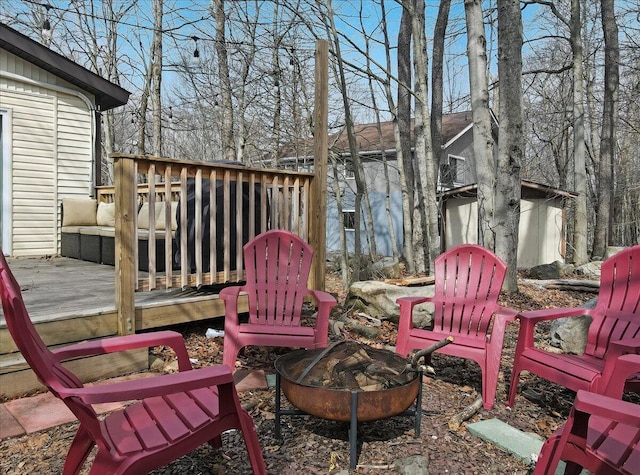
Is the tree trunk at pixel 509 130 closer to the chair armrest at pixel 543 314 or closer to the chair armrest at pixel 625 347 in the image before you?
the chair armrest at pixel 543 314

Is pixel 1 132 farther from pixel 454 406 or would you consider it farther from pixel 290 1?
pixel 454 406

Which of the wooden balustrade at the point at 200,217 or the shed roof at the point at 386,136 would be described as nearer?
the wooden balustrade at the point at 200,217

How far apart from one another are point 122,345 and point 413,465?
1481 millimetres

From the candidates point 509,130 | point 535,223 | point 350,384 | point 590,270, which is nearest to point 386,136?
point 535,223

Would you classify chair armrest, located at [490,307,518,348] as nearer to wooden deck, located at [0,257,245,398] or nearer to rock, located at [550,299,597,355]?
rock, located at [550,299,597,355]

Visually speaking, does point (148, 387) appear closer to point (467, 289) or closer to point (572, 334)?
point (467, 289)

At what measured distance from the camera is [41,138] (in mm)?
7859

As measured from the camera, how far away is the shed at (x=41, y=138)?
7.49 metres

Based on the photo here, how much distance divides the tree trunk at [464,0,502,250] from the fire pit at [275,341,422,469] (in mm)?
4799

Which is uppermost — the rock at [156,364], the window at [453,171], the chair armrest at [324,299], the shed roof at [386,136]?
the shed roof at [386,136]

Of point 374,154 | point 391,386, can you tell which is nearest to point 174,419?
point 391,386

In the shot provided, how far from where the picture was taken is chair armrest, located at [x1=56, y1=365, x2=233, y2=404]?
1.58 meters

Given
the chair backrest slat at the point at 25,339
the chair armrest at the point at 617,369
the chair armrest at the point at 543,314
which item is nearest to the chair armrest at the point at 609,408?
the chair armrest at the point at 617,369

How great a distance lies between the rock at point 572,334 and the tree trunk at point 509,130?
7.66ft
